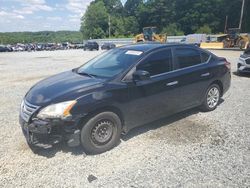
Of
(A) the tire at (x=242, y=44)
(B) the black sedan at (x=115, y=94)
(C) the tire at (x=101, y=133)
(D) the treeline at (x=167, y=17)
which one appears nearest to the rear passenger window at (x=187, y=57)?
(B) the black sedan at (x=115, y=94)

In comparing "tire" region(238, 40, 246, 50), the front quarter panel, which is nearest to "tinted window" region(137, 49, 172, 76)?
the front quarter panel

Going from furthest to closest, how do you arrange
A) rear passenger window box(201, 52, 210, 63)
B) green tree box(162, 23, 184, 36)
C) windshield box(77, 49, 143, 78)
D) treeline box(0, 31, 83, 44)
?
treeline box(0, 31, 83, 44)
green tree box(162, 23, 184, 36)
rear passenger window box(201, 52, 210, 63)
windshield box(77, 49, 143, 78)

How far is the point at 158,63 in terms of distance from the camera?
16.5 ft

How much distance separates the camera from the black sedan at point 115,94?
395cm

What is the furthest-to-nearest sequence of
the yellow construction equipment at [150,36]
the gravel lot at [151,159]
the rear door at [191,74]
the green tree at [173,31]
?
1. the green tree at [173,31]
2. the yellow construction equipment at [150,36]
3. the rear door at [191,74]
4. the gravel lot at [151,159]

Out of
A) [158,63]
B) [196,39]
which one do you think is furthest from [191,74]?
[196,39]

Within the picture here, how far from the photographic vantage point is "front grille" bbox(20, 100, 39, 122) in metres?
4.02

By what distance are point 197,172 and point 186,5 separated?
83212mm

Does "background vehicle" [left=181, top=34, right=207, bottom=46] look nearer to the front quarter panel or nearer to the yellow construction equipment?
the yellow construction equipment

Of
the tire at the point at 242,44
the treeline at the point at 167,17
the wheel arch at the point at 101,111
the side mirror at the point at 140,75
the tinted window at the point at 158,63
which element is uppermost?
the treeline at the point at 167,17

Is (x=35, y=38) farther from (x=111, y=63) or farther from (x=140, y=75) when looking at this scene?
(x=140, y=75)

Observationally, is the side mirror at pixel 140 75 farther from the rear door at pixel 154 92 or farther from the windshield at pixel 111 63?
the windshield at pixel 111 63

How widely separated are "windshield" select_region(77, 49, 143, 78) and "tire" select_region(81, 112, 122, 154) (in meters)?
0.79

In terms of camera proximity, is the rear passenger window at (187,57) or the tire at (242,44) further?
the tire at (242,44)
